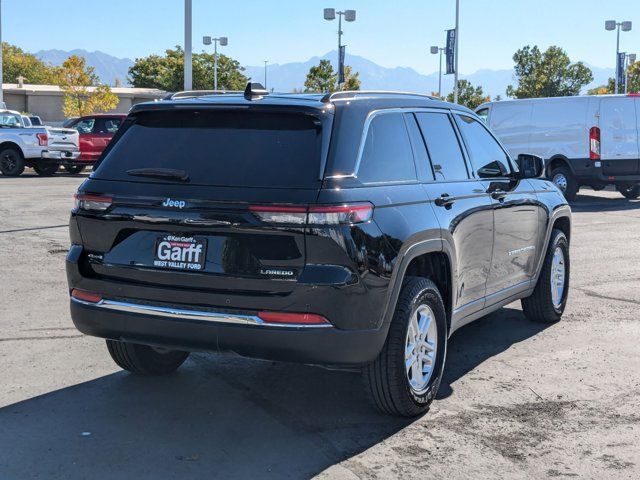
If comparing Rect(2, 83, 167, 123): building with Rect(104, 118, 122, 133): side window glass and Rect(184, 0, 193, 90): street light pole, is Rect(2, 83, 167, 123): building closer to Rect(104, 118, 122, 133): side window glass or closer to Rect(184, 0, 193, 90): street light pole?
Rect(104, 118, 122, 133): side window glass

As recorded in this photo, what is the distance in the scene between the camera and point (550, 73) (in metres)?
69.9

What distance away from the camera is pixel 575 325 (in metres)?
7.60

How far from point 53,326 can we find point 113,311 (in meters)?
2.56

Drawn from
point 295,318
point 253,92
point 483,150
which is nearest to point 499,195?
point 483,150

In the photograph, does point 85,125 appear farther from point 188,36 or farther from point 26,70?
point 26,70

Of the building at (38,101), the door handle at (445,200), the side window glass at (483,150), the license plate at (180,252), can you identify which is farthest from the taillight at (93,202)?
the building at (38,101)

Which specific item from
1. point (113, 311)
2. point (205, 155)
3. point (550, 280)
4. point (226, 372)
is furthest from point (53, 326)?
point (550, 280)

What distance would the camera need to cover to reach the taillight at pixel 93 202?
486cm

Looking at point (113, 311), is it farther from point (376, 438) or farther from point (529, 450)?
point (529, 450)

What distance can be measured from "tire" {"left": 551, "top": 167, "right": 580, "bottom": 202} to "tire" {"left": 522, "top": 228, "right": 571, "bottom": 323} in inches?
492

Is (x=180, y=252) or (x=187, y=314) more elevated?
(x=180, y=252)

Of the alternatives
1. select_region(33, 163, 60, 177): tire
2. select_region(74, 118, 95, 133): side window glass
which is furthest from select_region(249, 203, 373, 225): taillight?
select_region(74, 118, 95, 133): side window glass

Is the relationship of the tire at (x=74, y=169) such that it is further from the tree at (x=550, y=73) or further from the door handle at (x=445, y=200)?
the tree at (x=550, y=73)

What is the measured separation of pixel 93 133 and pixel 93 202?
77.6 feet
